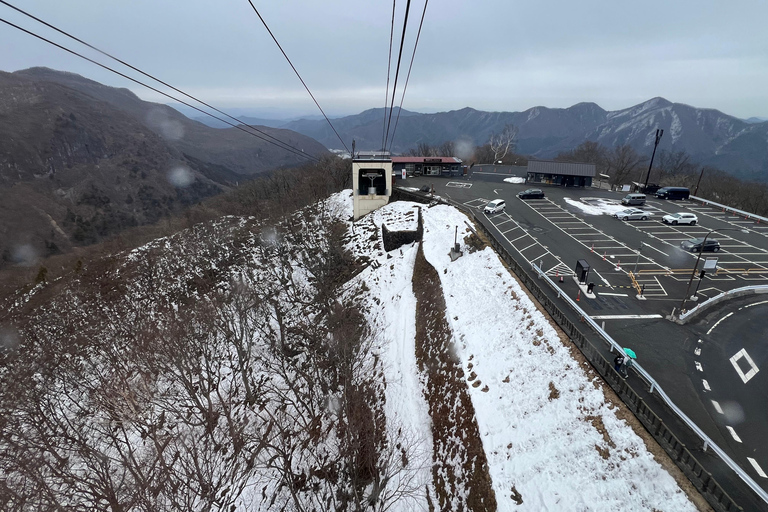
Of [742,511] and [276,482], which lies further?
[276,482]

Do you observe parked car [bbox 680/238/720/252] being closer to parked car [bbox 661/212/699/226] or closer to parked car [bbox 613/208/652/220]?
parked car [bbox 661/212/699/226]

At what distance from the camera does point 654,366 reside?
12.3 meters

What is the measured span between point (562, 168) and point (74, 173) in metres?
152

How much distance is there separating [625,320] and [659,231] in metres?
18.5

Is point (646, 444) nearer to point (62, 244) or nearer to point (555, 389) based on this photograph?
point (555, 389)

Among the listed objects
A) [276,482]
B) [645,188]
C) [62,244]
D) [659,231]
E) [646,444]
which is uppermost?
[645,188]

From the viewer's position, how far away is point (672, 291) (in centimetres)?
1783

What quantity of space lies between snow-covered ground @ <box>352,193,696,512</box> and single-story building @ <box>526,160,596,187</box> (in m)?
29.5

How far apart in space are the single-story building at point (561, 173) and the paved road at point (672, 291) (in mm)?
7053

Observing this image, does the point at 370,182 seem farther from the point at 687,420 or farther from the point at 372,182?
the point at 687,420

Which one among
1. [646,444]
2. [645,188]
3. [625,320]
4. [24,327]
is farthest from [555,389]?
[645,188]

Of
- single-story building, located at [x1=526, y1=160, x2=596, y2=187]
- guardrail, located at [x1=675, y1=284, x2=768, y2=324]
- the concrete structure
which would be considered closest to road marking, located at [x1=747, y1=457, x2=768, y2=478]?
guardrail, located at [x1=675, y1=284, x2=768, y2=324]

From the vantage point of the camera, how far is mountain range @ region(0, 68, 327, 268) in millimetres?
80375

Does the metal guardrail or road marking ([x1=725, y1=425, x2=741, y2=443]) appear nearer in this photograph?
the metal guardrail
